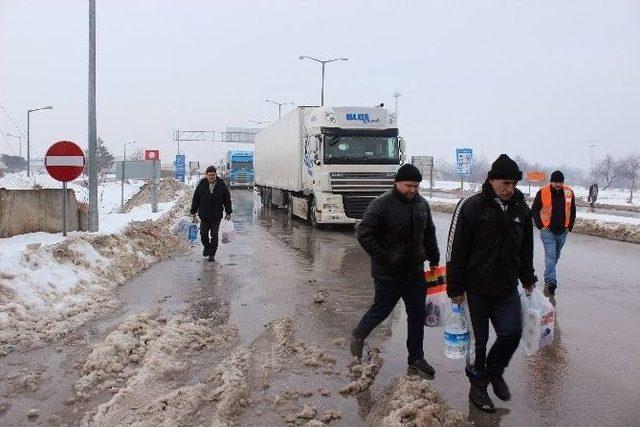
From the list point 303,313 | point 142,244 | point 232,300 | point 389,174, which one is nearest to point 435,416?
point 303,313

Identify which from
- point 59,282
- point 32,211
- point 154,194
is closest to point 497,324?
point 59,282

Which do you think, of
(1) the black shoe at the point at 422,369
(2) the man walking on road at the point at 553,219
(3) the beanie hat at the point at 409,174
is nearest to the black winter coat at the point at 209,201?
(2) the man walking on road at the point at 553,219

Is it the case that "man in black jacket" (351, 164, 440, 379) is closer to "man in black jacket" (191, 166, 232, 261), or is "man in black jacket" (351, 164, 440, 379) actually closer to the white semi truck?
"man in black jacket" (191, 166, 232, 261)

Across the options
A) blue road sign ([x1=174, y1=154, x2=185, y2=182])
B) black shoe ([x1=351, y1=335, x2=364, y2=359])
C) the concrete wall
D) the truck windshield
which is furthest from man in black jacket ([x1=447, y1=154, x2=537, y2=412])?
blue road sign ([x1=174, y1=154, x2=185, y2=182])

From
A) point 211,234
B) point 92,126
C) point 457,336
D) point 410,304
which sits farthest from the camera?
point 92,126

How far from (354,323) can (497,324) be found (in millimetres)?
2703

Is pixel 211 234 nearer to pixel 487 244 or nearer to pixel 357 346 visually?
pixel 357 346

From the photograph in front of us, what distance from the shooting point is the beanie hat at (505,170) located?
4.66 metres

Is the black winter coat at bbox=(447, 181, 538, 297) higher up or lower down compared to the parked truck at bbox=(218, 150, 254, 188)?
lower down

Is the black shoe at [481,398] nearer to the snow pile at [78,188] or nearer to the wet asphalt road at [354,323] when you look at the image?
the wet asphalt road at [354,323]

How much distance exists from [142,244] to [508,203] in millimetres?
9289

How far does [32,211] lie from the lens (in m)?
11.4

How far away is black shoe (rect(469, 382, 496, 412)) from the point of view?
461 centimetres

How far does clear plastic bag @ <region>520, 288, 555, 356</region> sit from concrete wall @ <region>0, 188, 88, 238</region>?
9522mm
